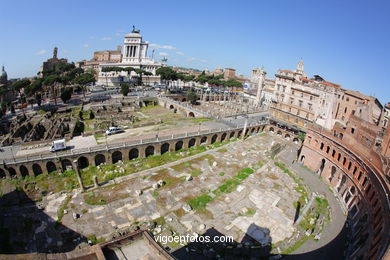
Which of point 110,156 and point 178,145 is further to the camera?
point 178,145

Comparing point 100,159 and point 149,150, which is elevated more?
point 149,150

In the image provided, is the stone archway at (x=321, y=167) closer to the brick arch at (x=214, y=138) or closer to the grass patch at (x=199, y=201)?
the brick arch at (x=214, y=138)

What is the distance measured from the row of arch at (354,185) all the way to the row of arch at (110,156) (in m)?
21.0

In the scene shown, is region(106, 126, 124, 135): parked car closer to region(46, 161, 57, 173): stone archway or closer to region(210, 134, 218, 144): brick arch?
region(46, 161, 57, 173): stone archway

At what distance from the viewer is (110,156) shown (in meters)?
40.9

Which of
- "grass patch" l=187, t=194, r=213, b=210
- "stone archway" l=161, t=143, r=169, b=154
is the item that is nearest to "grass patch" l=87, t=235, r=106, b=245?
"grass patch" l=187, t=194, r=213, b=210

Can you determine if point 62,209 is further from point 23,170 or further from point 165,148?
point 165,148

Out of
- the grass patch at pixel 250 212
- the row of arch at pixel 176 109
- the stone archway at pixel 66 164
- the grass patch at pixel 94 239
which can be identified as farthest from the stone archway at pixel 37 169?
the row of arch at pixel 176 109

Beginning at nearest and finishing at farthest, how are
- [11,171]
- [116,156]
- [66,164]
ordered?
[11,171]
[66,164]
[116,156]

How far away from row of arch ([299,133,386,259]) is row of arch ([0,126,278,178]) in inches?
828

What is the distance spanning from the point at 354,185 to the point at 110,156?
137 feet

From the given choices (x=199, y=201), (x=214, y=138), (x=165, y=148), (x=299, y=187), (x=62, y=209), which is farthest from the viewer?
(x=214, y=138)

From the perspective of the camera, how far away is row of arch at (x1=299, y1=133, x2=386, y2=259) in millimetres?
25664

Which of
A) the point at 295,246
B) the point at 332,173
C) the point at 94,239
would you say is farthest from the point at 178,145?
the point at 332,173
